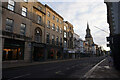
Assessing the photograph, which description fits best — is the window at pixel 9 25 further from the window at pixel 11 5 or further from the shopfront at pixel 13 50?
the window at pixel 11 5

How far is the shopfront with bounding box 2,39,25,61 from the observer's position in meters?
17.7

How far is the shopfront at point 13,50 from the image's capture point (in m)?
17.7

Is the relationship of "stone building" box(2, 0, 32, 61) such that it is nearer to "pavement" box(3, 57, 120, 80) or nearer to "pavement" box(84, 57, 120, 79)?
"pavement" box(3, 57, 120, 80)

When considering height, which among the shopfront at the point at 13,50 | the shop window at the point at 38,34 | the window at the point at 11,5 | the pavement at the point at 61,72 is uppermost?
the window at the point at 11,5

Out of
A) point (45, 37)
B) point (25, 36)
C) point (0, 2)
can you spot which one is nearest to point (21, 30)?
point (25, 36)

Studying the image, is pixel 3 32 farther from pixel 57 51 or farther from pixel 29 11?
pixel 57 51

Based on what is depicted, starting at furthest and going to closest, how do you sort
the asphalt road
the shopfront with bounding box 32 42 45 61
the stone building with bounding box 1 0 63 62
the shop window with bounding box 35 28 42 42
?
the shopfront with bounding box 32 42 45 61 → the shop window with bounding box 35 28 42 42 → the stone building with bounding box 1 0 63 62 → the asphalt road

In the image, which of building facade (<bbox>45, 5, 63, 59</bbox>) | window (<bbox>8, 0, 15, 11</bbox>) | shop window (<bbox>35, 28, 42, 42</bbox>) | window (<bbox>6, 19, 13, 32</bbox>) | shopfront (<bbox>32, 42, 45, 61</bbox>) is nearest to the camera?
window (<bbox>6, 19, 13, 32</bbox>)

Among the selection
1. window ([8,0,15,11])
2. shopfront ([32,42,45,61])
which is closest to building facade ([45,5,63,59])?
shopfront ([32,42,45,61])

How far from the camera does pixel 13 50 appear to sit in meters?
19.4

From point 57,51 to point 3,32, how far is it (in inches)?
812

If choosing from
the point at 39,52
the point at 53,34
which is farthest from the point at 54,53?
the point at 39,52

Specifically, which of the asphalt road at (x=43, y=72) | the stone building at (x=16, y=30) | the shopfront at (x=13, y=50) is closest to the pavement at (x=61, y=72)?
the asphalt road at (x=43, y=72)

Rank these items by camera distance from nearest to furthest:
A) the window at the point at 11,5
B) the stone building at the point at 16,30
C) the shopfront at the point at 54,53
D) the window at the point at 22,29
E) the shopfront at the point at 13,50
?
the shopfront at the point at 13,50, the stone building at the point at 16,30, the window at the point at 11,5, the window at the point at 22,29, the shopfront at the point at 54,53
